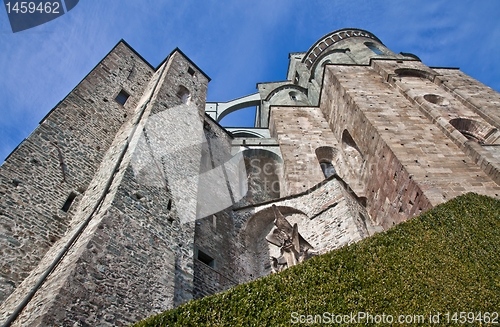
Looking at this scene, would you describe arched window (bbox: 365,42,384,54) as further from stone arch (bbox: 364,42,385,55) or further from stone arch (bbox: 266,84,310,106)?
stone arch (bbox: 266,84,310,106)

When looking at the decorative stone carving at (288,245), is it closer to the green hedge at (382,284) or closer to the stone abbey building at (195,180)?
the stone abbey building at (195,180)

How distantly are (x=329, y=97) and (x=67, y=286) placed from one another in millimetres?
13517

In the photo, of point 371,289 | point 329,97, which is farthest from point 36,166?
point 329,97

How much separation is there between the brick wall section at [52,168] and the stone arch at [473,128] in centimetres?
1121

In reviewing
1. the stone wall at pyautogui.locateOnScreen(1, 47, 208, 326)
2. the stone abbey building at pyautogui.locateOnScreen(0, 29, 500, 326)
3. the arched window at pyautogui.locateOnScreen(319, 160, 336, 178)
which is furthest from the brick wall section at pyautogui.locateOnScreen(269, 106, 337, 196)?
the stone wall at pyautogui.locateOnScreen(1, 47, 208, 326)

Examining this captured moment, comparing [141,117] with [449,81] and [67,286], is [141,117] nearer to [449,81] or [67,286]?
[67,286]

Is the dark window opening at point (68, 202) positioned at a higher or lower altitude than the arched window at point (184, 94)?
lower

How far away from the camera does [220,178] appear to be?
41.5 ft

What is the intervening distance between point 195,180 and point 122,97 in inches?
208

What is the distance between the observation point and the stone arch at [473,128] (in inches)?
449

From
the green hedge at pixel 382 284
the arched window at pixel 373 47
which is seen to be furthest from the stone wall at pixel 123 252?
the arched window at pixel 373 47

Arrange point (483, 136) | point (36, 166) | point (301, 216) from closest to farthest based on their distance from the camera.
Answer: point (36, 166)
point (301, 216)
point (483, 136)

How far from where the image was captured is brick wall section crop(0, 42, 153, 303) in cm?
668

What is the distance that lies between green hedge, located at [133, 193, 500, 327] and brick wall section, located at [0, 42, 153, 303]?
372 cm
